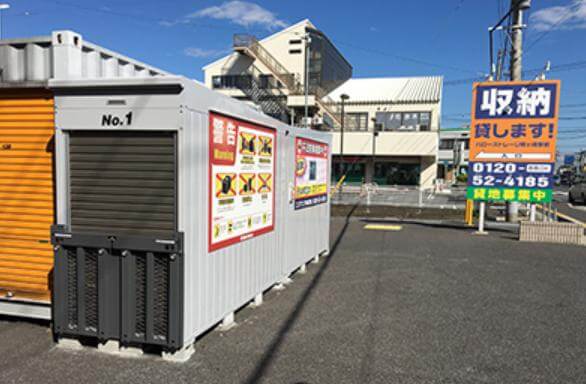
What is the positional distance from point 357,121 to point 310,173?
114ft

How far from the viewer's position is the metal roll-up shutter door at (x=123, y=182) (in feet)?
12.9

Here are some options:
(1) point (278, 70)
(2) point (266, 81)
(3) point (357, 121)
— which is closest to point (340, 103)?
(3) point (357, 121)

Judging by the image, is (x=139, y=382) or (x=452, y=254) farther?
(x=452, y=254)

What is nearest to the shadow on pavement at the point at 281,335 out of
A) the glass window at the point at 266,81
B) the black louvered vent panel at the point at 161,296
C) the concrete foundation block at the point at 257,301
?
the concrete foundation block at the point at 257,301

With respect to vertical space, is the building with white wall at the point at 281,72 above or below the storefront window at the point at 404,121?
above

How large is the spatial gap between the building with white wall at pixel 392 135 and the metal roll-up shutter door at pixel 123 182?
33098 millimetres

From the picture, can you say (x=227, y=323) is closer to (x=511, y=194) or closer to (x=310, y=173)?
(x=310, y=173)

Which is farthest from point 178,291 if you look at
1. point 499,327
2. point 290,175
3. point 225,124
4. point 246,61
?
point 246,61

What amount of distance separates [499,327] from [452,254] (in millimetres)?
4619

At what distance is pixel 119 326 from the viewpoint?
4.08 metres

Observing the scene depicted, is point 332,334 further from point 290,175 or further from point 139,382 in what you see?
point 290,175

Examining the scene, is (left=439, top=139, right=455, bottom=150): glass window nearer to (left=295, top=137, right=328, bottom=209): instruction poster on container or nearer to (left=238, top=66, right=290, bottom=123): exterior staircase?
(left=238, top=66, right=290, bottom=123): exterior staircase

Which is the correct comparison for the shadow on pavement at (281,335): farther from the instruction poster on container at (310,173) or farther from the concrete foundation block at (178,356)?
the instruction poster on container at (310,173)

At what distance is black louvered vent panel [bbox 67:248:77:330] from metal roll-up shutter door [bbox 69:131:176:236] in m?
0.29
